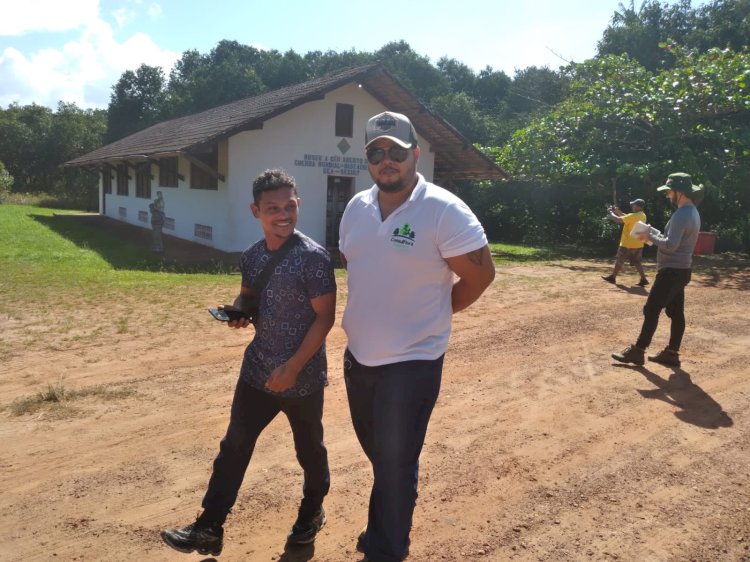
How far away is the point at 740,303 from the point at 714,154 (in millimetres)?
9117

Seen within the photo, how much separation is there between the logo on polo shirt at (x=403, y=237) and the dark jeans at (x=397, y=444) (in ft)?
1.59

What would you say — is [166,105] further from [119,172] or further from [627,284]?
[627,284]

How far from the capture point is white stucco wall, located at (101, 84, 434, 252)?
15438 millimetres

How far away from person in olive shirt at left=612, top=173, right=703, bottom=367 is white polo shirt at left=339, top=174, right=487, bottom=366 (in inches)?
162

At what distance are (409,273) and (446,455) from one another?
198 cm

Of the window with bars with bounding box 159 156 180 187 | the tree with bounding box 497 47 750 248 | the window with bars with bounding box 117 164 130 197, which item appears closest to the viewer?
the tree with bounding box 497 47 750 248

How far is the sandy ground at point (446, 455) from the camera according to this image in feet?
10.4

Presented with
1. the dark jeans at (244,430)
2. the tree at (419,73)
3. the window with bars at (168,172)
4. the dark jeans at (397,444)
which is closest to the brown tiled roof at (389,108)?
the window with bars at (168,172)

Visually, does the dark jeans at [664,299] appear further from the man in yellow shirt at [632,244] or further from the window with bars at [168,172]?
the window with bars at [168,172]

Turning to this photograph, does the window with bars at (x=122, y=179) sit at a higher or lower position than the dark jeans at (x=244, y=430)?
higher

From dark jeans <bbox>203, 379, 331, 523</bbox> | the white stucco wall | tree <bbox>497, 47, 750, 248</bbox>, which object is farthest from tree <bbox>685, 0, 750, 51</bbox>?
dark jeans <bbox>203, 379, 331, 523</bbox>

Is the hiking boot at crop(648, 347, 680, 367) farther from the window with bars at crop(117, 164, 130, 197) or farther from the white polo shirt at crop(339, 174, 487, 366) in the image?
the window with bars at crop(117, 164, 130, 197)

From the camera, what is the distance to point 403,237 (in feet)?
8.39

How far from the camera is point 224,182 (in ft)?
50.4
